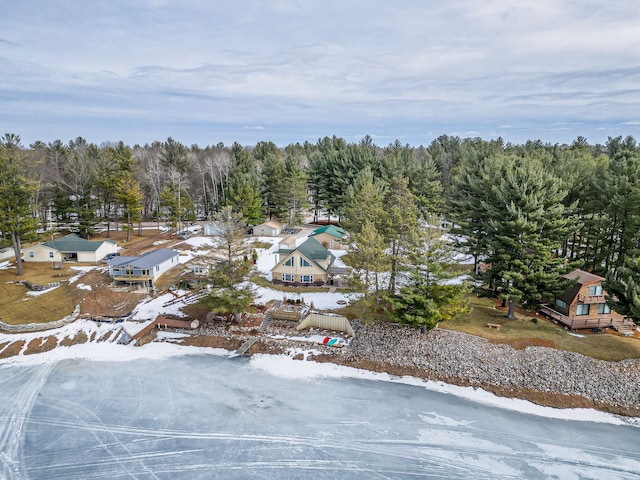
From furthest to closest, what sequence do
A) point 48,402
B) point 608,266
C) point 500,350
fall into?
point 608,266, point 500,350, point 48,402

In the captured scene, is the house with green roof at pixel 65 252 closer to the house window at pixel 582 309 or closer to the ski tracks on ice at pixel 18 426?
the ski tracks on ice at pixel 18 426

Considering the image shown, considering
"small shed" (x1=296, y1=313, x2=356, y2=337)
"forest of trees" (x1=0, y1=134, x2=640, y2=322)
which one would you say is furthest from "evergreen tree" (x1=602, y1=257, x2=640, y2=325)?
"small shed" (x1=296, y1=313, x2=356, y2=337)

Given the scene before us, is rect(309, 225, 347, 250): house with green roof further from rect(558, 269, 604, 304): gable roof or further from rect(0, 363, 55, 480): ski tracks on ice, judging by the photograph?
rect(0, 363, 55, 480): ski tracks on ice

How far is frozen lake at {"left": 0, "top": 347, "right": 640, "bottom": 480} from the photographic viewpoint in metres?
15.8

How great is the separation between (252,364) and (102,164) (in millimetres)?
43344

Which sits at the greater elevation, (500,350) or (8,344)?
(500,350)

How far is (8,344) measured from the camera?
2652 cm

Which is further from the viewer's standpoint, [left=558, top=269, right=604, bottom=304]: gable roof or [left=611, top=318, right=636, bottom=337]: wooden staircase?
[left=558, top=269, right=604, bottom=304]: gable roof

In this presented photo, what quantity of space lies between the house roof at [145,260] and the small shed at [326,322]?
1660 cm

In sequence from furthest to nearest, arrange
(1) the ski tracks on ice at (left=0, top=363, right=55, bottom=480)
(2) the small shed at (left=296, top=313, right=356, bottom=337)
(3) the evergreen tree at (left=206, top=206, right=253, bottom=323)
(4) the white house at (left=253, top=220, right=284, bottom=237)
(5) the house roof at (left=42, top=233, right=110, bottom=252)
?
(4) the white house at (left=253, top=220, right=284, bottom=237) → (5) the house roof at (left=42, top=233, right=110, bottom=252) → (2) the small shed at (left=296, top=313, right=356, bottom=337) → (3) the evergreen tree at (left=206, top=206, right=253, bottom=323) → (1) the ski tracks on ice at (left=0, top=363, right=55, bottom=480)

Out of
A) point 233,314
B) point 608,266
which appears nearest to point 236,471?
point 233,314

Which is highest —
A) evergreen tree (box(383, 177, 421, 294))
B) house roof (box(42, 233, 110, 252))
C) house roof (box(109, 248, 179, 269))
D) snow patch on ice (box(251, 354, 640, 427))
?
evergreen tree (box(383, 177, 421, 294))

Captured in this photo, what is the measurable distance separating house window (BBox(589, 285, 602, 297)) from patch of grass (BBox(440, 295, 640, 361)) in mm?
2689

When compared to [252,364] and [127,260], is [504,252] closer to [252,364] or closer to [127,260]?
[252,364]
